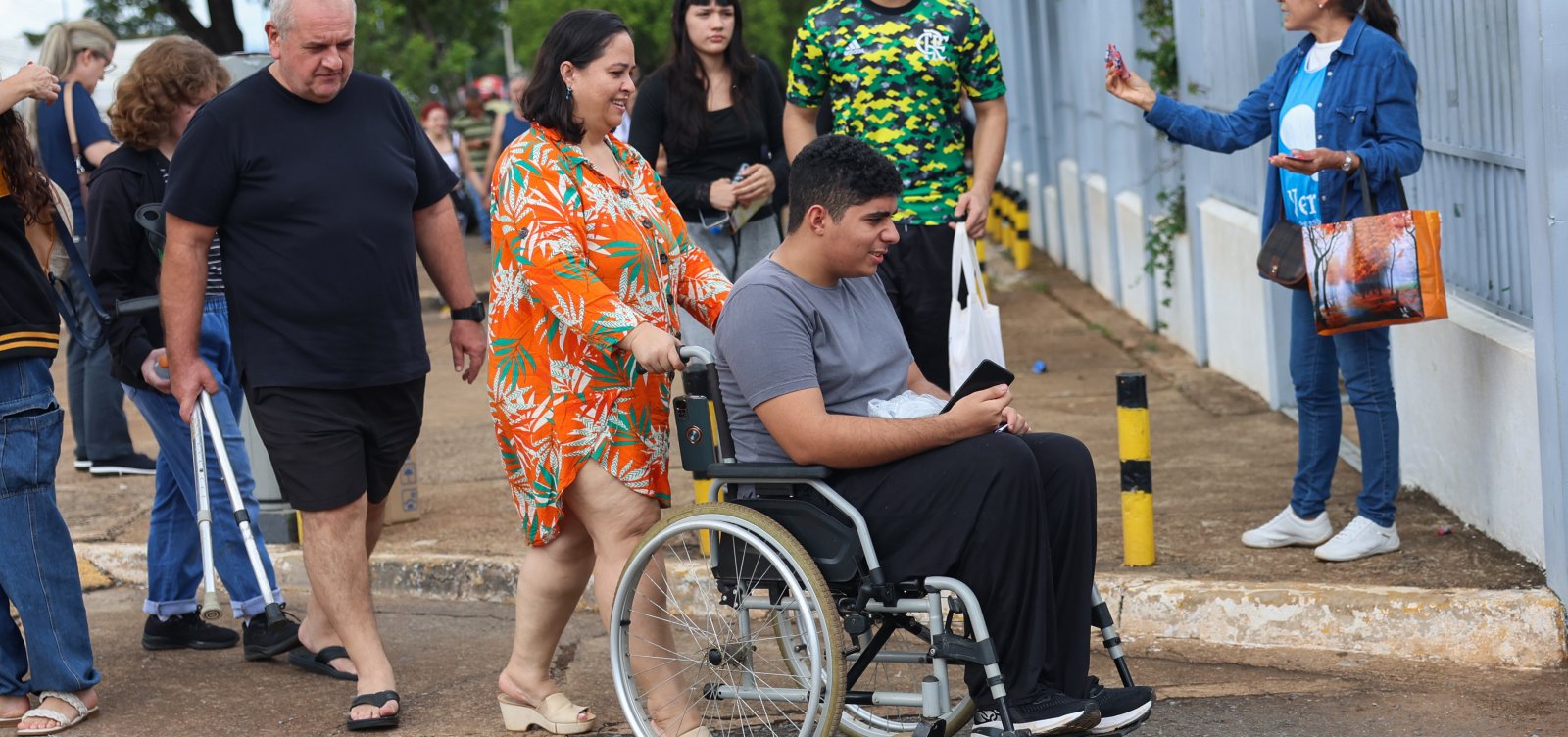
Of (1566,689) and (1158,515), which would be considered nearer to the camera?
(1566,689)

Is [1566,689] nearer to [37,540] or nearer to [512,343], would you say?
[512,343]

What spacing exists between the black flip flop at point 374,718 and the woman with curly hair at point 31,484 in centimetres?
84

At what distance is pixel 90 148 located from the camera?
8.00 metres

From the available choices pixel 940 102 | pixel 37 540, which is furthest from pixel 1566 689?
pixel 37 540

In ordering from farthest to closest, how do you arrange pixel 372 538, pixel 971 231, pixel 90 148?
pixel 90 148
pixel 971 231
pixel 372 538

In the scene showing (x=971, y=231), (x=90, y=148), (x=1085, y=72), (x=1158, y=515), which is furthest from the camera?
(x=1085, y=72)

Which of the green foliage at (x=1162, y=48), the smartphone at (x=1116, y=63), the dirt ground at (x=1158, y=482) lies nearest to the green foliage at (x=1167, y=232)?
the dirt ground at (x=1158, y=482)

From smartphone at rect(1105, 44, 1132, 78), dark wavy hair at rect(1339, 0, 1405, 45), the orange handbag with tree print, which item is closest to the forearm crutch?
smartphone at rect(1105, 44, 1132, 78)

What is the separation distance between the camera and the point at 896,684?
16.8ft

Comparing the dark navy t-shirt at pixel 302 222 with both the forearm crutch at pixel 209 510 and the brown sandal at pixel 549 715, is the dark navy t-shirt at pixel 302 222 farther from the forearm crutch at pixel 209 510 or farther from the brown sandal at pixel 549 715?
the brown sandal at pixel 549 715

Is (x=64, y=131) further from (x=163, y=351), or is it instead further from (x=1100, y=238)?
(x=1100, y=238)

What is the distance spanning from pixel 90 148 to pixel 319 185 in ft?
12.3

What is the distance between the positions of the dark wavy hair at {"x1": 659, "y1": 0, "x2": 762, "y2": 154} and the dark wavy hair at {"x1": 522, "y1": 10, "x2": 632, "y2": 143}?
1850mm

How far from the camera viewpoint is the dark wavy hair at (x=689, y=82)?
6.31 meters
